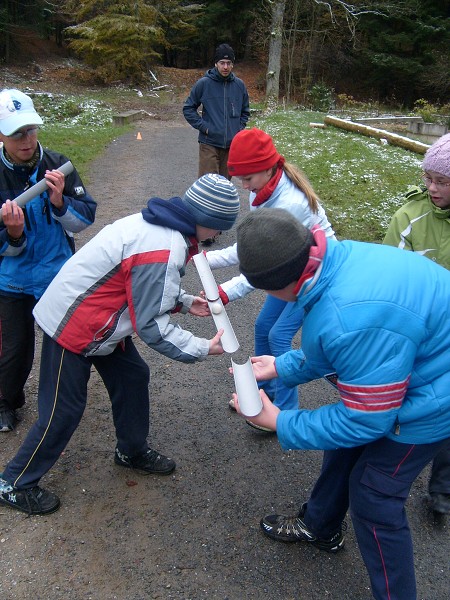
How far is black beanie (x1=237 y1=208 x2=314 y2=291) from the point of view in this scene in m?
1.79

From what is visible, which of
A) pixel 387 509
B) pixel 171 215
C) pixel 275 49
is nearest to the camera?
pixel 387 509

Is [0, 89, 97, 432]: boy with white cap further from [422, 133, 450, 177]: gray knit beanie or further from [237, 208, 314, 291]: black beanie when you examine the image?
[422, 133, 450, 177]: gray knit beanie

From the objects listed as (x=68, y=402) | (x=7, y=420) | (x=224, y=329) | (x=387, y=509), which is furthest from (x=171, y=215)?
(x=7, y=420)

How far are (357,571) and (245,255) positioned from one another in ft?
5.71

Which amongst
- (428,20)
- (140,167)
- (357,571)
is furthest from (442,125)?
(357,571)

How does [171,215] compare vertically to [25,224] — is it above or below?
above

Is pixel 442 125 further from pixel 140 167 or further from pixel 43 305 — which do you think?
pixel 43 305

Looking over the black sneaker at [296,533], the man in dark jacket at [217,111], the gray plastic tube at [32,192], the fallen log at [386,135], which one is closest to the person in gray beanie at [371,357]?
the black sneaker at [296,533]

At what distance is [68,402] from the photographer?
2.73 meters

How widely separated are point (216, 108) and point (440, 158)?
493 centimetres

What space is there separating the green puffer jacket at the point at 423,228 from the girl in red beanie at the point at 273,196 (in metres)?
0.39

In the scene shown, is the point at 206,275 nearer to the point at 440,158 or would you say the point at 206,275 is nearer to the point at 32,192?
the point at 32,192

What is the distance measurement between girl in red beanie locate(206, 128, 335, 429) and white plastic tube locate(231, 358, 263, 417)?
3.21ft

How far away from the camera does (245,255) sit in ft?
6.02
